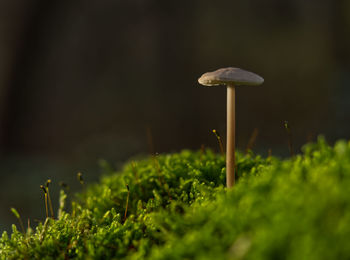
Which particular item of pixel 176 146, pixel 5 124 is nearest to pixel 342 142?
pixel 176 146

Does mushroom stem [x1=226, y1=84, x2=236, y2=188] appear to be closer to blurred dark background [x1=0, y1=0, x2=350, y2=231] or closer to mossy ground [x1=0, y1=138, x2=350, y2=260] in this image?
mossy ground [x1=0, y1=138, x2=350, y2=260]

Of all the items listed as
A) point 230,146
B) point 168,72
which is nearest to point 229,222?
point 230,146

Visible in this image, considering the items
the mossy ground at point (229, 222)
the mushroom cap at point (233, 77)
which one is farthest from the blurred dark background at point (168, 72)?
the mushroom cap at point (233, 77)

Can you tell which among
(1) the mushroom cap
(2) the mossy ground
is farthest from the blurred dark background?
(1) the mushroom cap

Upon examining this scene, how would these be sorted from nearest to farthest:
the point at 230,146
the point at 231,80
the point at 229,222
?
1. the point at 229,222
2. the point at 231,80
3. the point at 230,146

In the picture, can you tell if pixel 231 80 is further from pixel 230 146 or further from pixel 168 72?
pixel 168 72

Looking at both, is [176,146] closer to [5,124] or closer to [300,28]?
[5,124]
